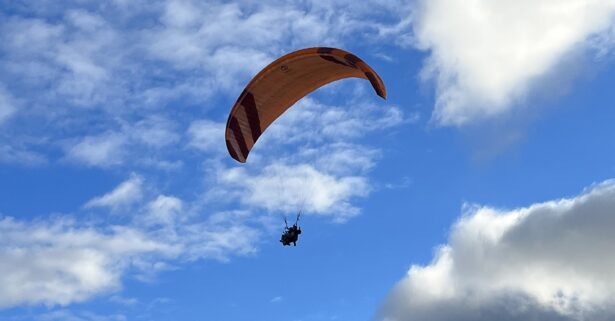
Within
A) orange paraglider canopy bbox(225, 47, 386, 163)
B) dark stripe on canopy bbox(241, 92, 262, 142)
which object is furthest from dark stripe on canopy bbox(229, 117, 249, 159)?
dark stripe on canopy bbox(241, 92, 262, 142)

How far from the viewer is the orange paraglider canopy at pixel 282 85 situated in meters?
39.1

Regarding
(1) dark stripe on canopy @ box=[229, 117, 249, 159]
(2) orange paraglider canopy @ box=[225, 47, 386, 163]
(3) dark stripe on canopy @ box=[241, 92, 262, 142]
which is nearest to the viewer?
(2) orange paraglider canopy @ box=[225, 47, 386, 163]

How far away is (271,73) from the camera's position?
41.2 meters

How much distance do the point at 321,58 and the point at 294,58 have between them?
1328mm

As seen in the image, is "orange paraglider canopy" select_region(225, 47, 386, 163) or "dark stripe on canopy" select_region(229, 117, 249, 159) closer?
"orange paraglider canopy" select_region(225, 47, 386, 163)

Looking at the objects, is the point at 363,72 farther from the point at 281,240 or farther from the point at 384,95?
the point at 281,240

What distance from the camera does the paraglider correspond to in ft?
128

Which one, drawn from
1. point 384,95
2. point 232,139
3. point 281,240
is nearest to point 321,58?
point 384,95

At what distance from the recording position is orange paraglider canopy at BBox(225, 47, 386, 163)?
39.1 meters

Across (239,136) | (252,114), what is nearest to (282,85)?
(252,114)

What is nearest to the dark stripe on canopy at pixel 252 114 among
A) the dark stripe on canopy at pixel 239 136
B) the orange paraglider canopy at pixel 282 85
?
the orange paraglider canopy at pixel 282 85

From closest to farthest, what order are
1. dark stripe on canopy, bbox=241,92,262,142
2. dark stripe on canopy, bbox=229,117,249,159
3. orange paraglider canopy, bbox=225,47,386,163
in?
orange paraglider canopy, bbox=225,47,386,163, dark stripe on canopy, bbox=241,92,262,142, dark stripe on canopy, bbox=229,117,249,159

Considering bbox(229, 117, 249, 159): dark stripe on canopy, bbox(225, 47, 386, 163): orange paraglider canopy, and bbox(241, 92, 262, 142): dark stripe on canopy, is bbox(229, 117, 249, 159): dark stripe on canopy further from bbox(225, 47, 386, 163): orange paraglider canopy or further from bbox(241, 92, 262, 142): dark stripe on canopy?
bbox(241, 92, 262, 142): dark stripe on canopy

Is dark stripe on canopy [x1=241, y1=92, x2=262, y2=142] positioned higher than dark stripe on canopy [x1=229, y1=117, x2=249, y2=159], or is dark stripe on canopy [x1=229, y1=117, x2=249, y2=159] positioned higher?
dark stripe on canopy [x1=241, y1=92, x2=262, y2=142]
